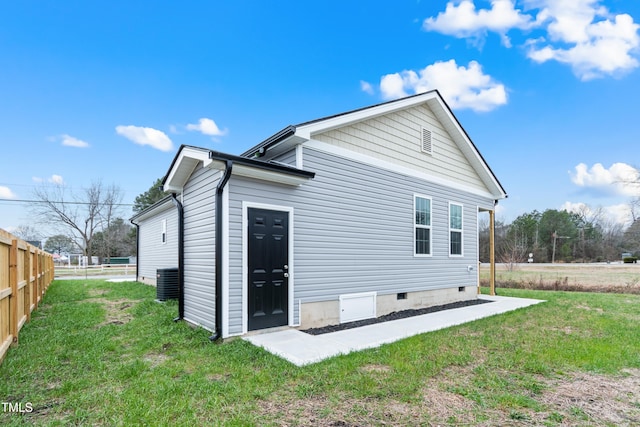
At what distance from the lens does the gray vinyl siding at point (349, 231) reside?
5.38m

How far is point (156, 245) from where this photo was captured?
1260cm

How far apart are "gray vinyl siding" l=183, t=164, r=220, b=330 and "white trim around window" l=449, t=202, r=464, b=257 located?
22.1 feet

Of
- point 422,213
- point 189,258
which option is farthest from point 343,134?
point 189,258

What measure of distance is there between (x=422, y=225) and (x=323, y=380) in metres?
5.70

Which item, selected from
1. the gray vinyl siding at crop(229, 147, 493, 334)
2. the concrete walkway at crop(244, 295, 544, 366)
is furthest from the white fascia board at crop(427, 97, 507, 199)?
the concrete walkway at crop(244, 295, 544, 366)

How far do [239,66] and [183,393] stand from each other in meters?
12.6

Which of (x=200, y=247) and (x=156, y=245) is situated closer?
(x=200, y=247)

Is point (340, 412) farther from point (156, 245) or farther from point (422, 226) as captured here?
point (156, 245)

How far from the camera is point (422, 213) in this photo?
8391 mm

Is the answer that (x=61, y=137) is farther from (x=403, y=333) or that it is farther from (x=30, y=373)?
(x=403, y=333)

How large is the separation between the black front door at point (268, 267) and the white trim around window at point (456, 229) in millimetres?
5683

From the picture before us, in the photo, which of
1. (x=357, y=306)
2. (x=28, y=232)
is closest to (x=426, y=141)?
(x=357, y=306)

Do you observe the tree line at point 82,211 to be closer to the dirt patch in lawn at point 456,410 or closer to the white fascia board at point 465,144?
the white fascia board at point 465,144

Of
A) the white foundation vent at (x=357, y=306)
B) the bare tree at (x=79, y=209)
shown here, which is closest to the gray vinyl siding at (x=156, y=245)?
the white foundation vent at (x=357, y=306)
